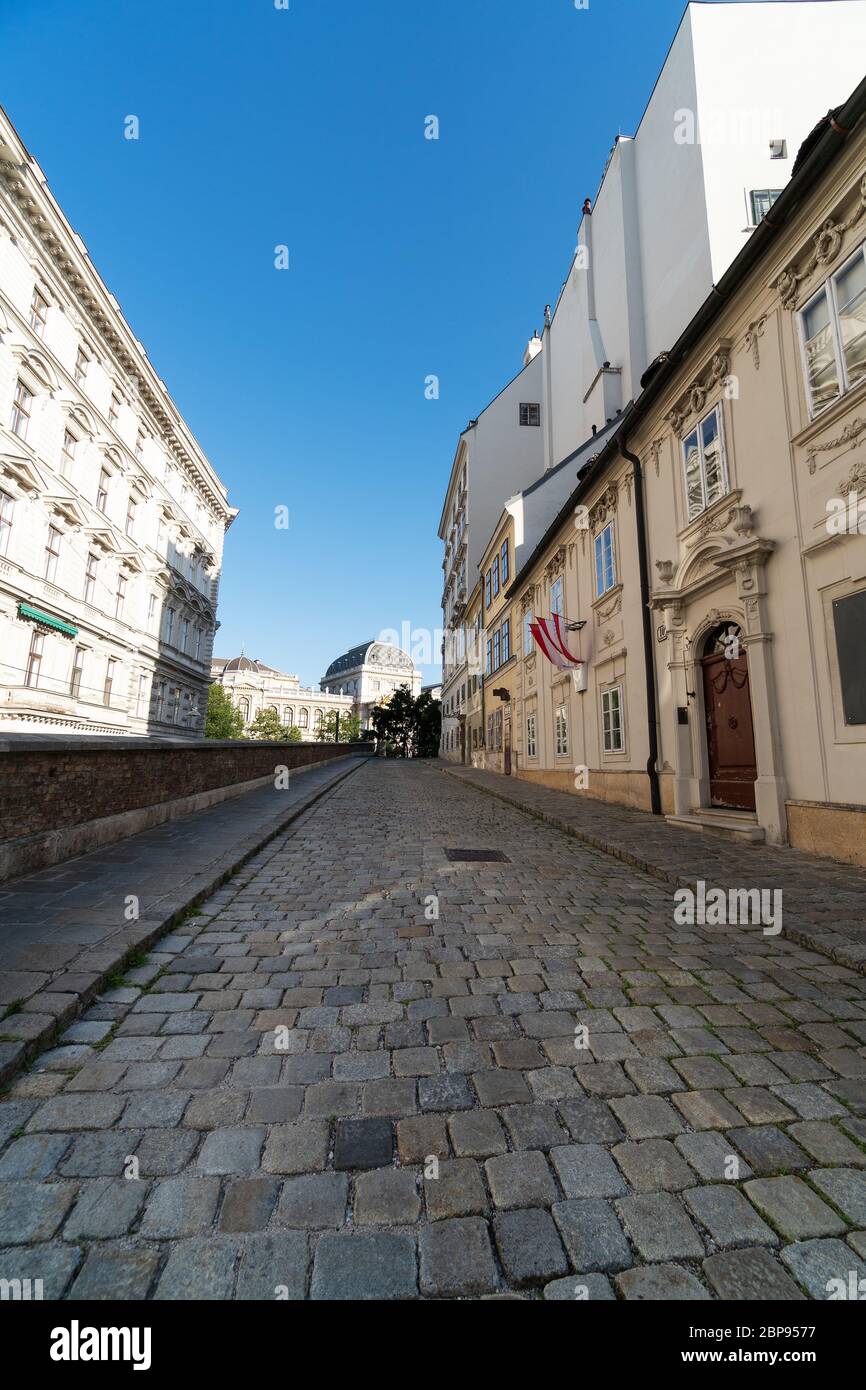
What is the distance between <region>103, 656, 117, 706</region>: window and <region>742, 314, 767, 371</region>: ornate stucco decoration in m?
26.7

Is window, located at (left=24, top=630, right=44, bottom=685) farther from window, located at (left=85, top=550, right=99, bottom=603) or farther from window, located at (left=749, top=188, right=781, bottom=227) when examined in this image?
window, located at (left=749, top=188, right=781, bottom=227)

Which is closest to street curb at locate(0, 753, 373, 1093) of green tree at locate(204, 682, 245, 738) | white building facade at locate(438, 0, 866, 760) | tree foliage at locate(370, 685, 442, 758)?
white building facade at locate(438, 0, 866, 760)

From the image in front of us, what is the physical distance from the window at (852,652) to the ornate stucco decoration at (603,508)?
7.44 meters

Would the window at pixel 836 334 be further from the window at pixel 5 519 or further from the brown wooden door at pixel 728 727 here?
the window at pixel 5 519

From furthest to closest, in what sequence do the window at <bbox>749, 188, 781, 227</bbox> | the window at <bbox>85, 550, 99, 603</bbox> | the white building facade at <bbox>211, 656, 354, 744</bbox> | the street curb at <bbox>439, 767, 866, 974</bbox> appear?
the white building facade at <bbox>211, 656, 354, 744</bbox> → the window at <bbox>85, 550, 99, 603</bbox> → the window at <bbox>749, 188, 781, 227</bbox> → the street curb at <bbox>439, 767, 866, 974</bbox>

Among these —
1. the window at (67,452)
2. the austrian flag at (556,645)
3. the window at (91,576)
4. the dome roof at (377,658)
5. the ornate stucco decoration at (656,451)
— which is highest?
the dome roof at (377,658)

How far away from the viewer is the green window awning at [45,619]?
20.2 m

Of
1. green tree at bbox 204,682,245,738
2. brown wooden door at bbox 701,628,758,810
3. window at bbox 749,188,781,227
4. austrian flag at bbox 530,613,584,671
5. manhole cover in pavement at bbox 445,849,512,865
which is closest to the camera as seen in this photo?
manhole cover in pavement at bbox 445,849,512,865

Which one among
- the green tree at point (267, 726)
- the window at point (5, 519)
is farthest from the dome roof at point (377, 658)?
the window at point (5, 519)

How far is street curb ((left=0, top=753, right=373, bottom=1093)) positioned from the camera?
254 centimetres

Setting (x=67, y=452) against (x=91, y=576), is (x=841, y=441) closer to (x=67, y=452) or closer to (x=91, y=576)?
(x=67, y=452)

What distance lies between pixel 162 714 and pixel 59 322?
18439mm

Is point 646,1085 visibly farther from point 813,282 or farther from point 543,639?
point 543,639
